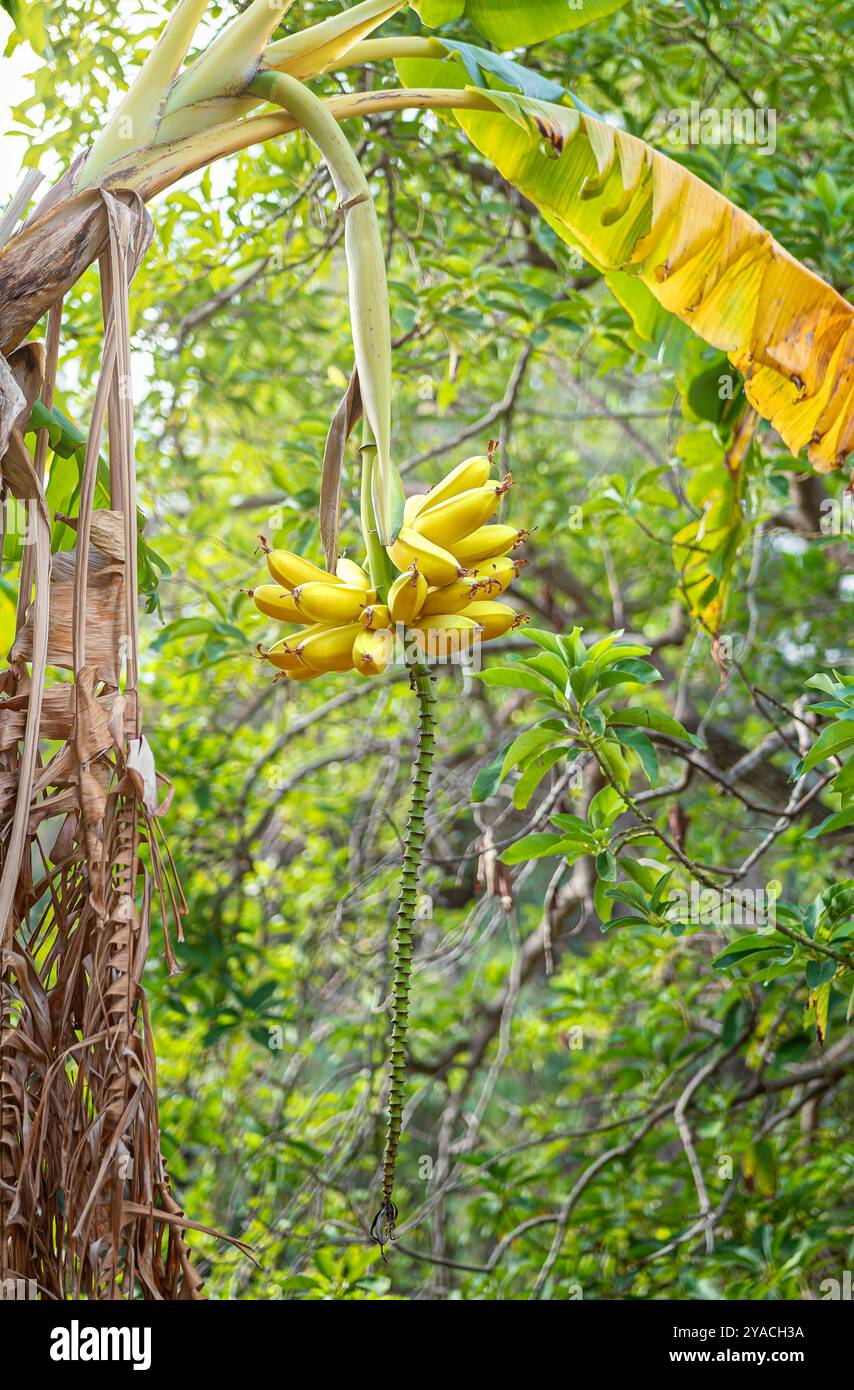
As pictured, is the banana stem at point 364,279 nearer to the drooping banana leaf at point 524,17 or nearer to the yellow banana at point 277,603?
the yellow banana at point 277,603

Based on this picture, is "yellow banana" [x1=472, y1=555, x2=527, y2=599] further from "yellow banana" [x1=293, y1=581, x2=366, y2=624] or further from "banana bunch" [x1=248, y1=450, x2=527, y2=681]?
"yellow banana" [x1=293, y1=581, x2=366, y2=624]

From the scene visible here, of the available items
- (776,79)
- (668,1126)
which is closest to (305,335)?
(776,79)

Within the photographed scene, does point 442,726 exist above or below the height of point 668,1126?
above

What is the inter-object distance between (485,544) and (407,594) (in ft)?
0.50

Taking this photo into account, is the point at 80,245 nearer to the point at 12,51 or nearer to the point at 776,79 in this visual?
the point at 12,51

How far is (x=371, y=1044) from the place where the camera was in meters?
2.58

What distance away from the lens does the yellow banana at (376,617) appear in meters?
0.92

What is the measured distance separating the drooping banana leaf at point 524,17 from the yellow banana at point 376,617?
0.95m

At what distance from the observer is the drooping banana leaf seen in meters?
1.43

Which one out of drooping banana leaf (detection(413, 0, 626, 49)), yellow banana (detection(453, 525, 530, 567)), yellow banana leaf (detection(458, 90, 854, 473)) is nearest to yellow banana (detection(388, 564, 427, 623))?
yellow banana (detection(453, 525, 530, 567))

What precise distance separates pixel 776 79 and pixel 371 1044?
2478 mm

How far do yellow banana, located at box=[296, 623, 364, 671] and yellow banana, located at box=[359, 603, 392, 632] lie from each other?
3cm

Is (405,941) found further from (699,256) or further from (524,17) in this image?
(524,17)
